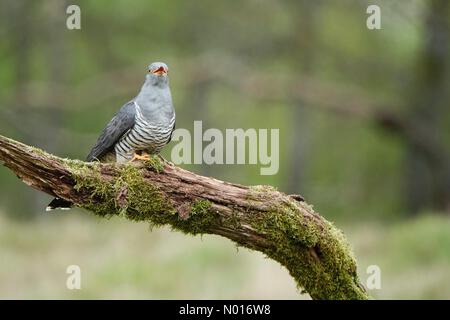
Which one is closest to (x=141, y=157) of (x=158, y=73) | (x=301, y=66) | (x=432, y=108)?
(x=158, y=73)

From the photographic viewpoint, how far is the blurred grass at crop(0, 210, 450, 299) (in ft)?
30.3

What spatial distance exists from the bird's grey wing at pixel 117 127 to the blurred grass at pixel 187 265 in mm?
3734

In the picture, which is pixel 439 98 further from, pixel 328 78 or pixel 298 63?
pixel 328 78

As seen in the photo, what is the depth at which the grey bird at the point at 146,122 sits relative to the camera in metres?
5.46

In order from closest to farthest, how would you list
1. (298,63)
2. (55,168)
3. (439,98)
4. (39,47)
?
1. (55,168)
2. (439,98)
3. (298,63)
4. (39,47)

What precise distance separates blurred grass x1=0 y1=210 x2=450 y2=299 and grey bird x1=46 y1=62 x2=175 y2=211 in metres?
3.72

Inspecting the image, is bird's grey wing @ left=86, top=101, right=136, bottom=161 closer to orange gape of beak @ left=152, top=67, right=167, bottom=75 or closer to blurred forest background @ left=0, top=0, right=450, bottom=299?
orange gape of beak @ left=152, top=67, right=167, bottom=75

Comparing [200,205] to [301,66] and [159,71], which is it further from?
[301,66]

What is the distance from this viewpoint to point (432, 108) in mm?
14945

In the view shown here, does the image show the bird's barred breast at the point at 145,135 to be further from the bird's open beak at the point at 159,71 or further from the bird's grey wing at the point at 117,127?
the bird's open beak at the point at 159,71

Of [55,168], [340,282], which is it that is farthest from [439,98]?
[55,168]

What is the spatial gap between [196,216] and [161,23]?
15154 mm

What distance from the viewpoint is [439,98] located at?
15.0 metres

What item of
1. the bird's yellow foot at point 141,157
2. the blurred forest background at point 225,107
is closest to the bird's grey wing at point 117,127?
the bird's yellow foot at point 141,157
